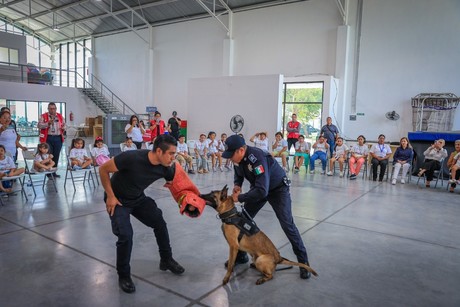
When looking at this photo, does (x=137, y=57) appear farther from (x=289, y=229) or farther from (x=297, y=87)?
(x=289, y=229)

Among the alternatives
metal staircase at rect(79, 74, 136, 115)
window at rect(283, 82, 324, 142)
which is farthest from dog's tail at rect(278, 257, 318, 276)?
metal staircase at rect(79, 74, 136, 115)

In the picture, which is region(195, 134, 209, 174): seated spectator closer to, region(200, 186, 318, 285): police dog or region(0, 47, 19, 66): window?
region(200, 186, 318, 285): police dog

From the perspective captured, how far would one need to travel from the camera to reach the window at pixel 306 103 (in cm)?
1401

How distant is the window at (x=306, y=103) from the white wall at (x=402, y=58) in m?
1.24

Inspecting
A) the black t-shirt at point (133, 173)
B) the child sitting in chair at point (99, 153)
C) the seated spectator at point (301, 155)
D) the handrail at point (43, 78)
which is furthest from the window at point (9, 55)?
the black t-shirt at point (133, 173)

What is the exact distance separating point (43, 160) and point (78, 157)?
753mm

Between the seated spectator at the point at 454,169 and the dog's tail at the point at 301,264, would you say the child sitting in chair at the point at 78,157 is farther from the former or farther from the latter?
the seated spectator at the point at 454,169

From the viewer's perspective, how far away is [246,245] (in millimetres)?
3131

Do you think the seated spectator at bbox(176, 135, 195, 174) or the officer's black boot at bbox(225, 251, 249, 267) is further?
the seated spectator at bbox(176, 135, 195, 174)

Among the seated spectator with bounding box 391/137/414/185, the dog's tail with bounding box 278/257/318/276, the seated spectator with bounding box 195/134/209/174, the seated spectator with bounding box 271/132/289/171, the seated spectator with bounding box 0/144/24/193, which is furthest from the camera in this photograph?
the seated spectator with bounding box 271/132/289/171

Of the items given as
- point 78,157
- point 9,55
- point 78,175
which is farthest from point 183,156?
point 9,55

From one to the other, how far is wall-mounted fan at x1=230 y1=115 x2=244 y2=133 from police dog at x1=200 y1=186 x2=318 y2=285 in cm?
1028

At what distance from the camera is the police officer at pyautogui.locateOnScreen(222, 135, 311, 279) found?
3.10m

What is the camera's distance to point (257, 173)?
3092 mm
